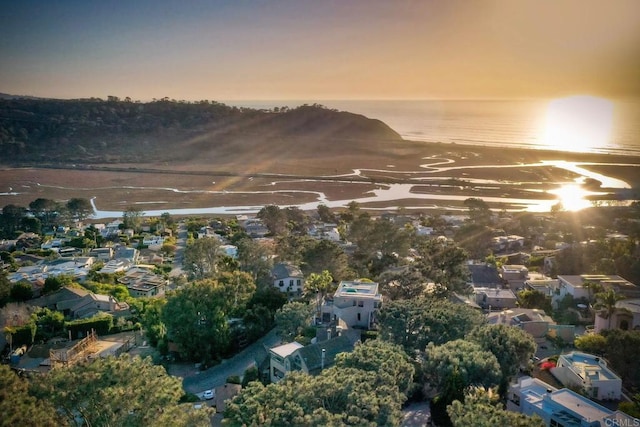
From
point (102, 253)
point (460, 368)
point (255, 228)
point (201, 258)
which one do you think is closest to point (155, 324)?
point (201, 258)

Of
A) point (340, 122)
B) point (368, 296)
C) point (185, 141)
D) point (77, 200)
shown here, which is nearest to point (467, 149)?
point (340, 122)

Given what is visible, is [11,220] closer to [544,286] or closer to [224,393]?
[224,393]

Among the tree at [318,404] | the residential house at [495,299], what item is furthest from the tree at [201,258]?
the tree at [318,404]

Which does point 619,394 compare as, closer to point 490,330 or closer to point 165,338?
point 490,330

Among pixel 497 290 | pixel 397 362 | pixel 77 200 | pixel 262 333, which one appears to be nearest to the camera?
pixel 397 362

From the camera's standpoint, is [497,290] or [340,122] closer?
[497,290]

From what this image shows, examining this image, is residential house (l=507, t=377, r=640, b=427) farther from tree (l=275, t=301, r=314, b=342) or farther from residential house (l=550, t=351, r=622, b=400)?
tree (l=275, t=301, r=314, b=342)

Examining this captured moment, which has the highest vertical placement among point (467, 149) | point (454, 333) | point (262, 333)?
point (467, 149)
